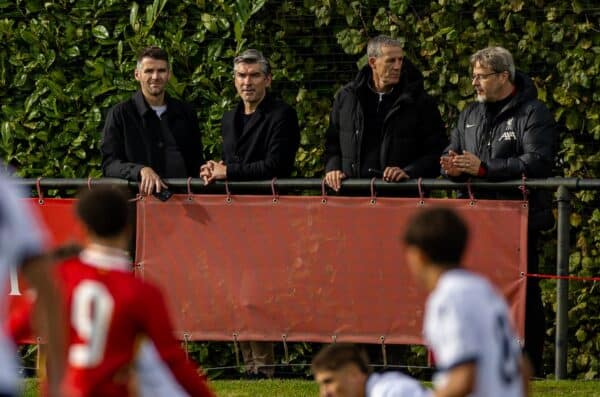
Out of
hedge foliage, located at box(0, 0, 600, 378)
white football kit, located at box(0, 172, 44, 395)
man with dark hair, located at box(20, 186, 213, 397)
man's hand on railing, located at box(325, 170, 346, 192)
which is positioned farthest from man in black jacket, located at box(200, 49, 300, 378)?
white football kit, located at box(0, 172, 44, 395)

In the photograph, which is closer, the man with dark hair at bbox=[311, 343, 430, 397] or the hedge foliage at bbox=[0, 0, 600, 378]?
the man with dark hair at bbox=[311, 343, 430, 397]

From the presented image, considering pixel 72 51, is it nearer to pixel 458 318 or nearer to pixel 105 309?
pixel 105 309

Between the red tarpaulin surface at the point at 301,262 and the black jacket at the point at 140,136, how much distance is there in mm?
409

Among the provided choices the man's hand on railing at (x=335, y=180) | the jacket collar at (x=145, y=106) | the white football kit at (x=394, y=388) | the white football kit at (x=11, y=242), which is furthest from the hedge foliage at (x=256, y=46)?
the white football kit at (x=11, y=242)

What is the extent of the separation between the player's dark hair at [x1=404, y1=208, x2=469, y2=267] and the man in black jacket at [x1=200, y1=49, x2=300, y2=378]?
4.57 metres

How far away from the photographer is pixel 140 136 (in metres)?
10.3

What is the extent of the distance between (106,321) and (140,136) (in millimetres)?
4582

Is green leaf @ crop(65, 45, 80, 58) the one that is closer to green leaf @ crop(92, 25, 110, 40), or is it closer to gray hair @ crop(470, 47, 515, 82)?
green leaf @ crop(92, 25, 110, 40)

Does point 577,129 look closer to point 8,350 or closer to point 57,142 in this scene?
point 57,142

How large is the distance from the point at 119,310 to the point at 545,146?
4370mm

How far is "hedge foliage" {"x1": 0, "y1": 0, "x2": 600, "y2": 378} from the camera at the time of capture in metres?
11.3

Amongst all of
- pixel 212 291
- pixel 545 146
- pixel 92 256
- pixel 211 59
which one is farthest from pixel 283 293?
pixel 92 256

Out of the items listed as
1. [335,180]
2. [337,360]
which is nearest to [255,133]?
[335,180]

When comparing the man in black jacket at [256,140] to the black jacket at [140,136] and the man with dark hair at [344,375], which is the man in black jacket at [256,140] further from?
the man with dark hair at [344,375]
